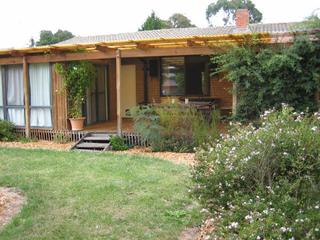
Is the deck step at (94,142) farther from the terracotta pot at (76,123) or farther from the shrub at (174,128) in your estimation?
the shrub at (174,128)

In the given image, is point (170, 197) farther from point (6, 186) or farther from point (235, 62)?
point (235, 62)

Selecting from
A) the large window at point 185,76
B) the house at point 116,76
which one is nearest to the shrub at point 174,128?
the house at point 116,76

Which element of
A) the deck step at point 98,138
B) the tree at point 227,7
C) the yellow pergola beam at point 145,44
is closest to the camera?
the yellow pergola beam at point 145,44

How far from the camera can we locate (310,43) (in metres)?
9.18

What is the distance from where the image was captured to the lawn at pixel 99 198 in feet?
15.5

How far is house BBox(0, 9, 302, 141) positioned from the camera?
10484 millimetres

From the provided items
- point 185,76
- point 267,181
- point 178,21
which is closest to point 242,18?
point 185,76

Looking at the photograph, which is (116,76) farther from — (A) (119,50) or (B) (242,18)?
(B) (242,18)

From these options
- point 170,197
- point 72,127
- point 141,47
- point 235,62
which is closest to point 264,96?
point 235,62

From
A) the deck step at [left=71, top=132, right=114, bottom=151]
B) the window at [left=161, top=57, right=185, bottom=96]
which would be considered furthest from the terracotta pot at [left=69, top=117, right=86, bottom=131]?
the window at [left=161, top=57, right=185, bottom=96]

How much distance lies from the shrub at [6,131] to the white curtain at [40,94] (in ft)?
2.57

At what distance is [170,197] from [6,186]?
9.61 feet

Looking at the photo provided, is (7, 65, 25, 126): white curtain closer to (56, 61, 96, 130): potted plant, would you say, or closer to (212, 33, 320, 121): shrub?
(56, 61, 96, 130): potted plant

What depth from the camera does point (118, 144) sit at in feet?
35.2
